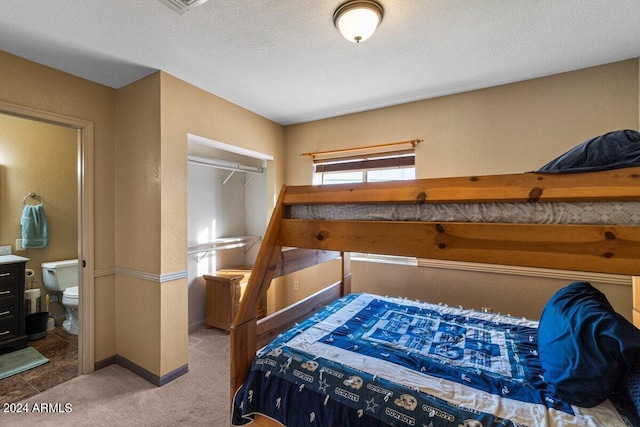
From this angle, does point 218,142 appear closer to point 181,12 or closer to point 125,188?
point 125,188

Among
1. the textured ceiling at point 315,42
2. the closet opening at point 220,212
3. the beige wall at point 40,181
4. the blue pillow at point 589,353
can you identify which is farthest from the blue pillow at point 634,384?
the beige wall at point 40,181

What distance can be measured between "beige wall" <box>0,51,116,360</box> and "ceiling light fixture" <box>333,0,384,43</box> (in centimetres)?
229

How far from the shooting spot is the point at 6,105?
1.89 metres

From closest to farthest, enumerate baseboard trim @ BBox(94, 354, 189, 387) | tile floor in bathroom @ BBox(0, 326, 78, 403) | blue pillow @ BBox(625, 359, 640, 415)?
blue pillow @ BBox(625, 359, 640, 415) < tile floor in bathroom @ BBox(0, 326, 78, 403) < baseboard trim @ BBox(94, 354, 189, 387)

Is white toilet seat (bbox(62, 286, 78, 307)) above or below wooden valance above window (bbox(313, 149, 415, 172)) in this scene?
below

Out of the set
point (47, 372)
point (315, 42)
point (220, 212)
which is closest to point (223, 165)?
point (220, 212)

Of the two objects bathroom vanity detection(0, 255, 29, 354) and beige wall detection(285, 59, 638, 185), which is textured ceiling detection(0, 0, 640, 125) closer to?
beige wall detection(285, 59, 638, 185)

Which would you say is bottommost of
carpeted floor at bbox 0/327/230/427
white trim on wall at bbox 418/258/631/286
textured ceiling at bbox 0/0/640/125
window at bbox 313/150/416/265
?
carpeted floor at bbox 0/327/230/427

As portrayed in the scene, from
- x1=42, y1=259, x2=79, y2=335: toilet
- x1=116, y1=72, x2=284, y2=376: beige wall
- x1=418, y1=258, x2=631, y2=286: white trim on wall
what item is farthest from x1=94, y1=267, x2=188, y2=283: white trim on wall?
x1=418, y1=258, x2=631, y2=286: white trim on wall

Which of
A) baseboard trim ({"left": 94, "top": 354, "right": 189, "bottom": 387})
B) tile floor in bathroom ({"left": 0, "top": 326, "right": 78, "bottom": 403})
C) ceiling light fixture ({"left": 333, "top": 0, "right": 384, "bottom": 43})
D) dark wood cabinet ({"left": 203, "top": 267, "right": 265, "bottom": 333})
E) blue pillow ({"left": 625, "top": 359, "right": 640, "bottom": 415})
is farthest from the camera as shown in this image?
dark wood cabinet ({"left": 203, "top": 267, "right": 265, "bottom": 333})

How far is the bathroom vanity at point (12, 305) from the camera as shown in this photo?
2576 millimetres

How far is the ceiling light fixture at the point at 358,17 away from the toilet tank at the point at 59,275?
3.91 meters

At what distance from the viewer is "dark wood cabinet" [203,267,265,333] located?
119 inches

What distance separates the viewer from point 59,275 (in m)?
3.07
